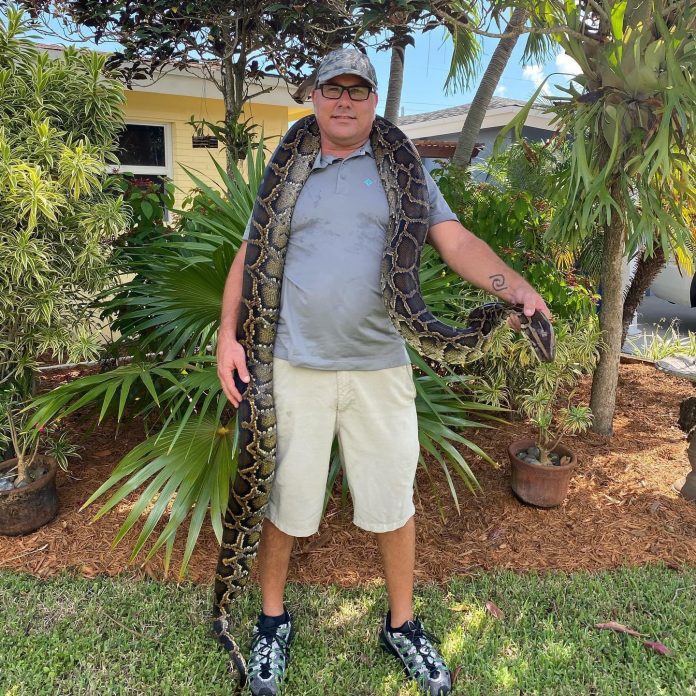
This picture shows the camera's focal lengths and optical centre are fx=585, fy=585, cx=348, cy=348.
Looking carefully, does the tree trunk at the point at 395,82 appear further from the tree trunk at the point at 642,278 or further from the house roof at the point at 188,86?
the tree trunk at the point at 642,278

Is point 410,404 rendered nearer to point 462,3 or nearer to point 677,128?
point 677,128

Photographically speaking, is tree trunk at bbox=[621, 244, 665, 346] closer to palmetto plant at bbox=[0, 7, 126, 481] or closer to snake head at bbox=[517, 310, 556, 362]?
snake head at bbox=[517, 310, 556, 362]

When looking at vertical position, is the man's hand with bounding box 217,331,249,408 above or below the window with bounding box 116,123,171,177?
below

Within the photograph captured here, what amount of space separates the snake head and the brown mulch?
1.60 meters

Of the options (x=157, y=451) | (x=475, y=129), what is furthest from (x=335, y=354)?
(x=475, y=129)

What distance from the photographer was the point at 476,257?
108 inches

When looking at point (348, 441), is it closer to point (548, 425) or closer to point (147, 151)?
point (548, 425)

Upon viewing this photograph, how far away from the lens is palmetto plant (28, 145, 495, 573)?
3.33 metres

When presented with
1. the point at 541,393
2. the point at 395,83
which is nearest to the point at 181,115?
the point at 395,83

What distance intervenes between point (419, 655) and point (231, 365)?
5.80ft

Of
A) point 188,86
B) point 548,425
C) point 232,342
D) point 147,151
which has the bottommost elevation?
point 548,425

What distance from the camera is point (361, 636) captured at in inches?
129

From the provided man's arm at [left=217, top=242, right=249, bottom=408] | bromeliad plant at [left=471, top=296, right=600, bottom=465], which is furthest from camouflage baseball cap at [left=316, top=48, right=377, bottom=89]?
bromeliad plant at [left=471, top=296, right=600, bottom=465]

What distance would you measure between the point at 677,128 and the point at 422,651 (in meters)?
4.02
